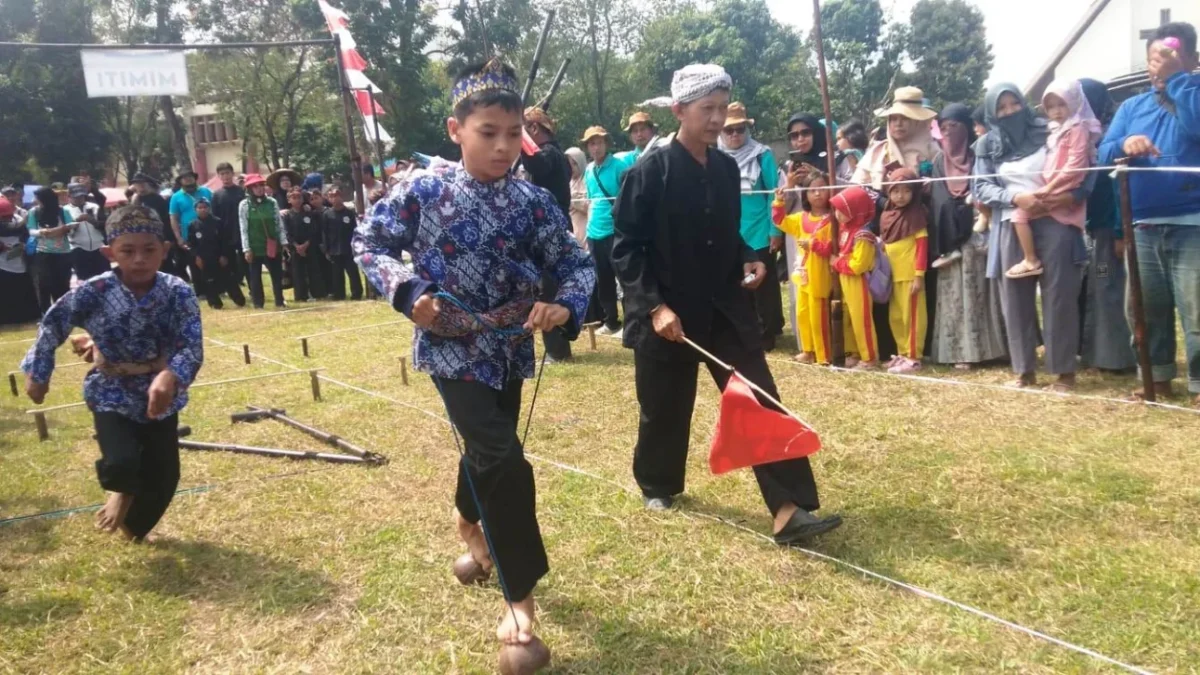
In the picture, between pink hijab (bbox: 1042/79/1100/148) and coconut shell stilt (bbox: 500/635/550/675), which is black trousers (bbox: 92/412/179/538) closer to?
coconut shell stilt (bbox: 500/635/550/675)

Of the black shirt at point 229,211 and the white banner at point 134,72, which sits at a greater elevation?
the white banner at point 134,72

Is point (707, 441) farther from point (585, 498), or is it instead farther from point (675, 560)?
point (675, 560)

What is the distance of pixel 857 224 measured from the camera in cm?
717

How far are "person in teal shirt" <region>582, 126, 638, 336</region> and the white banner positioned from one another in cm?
602

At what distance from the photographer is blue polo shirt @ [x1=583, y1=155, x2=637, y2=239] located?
8.53m

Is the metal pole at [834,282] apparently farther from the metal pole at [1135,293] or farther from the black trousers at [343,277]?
the black trousers at [343,277]

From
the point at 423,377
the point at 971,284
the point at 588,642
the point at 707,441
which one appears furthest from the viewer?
the point at 423,377

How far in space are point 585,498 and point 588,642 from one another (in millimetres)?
1370

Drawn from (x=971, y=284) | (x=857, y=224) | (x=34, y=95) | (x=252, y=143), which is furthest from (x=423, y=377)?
(x=252, y=143)

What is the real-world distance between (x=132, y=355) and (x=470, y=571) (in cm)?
195

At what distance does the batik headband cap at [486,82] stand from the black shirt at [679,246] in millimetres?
1084

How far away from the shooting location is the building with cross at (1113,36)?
109 ft

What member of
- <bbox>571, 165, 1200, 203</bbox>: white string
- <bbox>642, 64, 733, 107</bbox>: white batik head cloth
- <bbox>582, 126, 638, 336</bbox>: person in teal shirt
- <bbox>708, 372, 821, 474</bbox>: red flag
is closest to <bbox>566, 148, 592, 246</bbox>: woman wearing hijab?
<bbox>582, 126, 638, 336</bbox>: person in teal shirt

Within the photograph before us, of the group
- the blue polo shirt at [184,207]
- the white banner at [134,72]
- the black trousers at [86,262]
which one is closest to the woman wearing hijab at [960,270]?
the white banner at [134,72]
